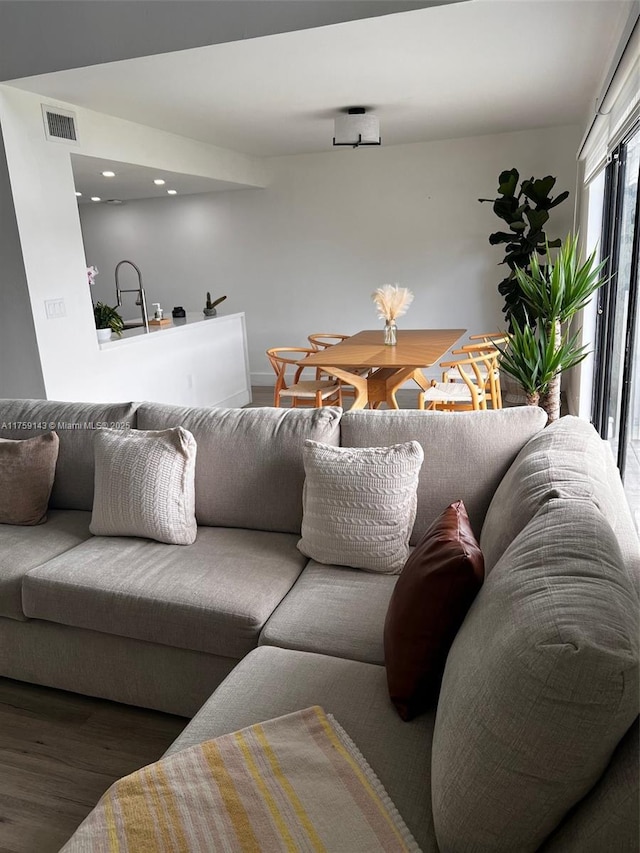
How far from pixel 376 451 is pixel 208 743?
1.09 metres

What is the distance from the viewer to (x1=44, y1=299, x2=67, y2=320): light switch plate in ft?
13.0

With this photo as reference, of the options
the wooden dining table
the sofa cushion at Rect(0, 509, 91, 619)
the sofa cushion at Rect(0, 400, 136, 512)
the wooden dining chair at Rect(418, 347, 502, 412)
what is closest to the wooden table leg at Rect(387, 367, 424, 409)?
the wooden dining table

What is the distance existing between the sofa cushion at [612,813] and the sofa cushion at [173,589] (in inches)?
42.2

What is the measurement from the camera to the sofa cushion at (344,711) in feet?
4.01

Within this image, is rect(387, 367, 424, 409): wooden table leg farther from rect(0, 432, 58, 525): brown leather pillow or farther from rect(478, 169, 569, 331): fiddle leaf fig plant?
rect(0, 432, 58, 525): brown leather pillow

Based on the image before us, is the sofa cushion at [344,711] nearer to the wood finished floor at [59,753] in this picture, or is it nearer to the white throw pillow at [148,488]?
A: the wood finished floor at [59,753]

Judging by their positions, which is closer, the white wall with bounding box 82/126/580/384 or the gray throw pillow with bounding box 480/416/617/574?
the gray throw pillow with bounding box 480/416/617/574

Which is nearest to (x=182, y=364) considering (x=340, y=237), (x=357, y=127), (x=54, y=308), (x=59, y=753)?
(x=54, y=308)

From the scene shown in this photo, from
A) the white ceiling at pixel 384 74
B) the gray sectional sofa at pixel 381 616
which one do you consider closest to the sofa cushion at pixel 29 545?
the gray sectional sofa at pixel 381 616

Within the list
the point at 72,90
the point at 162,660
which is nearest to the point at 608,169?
the point at 72,90

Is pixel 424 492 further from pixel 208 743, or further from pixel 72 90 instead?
pixel 72 90

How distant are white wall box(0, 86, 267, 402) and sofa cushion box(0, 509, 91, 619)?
5.33 feet

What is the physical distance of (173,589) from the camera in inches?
77.9

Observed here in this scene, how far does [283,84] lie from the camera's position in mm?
3725
